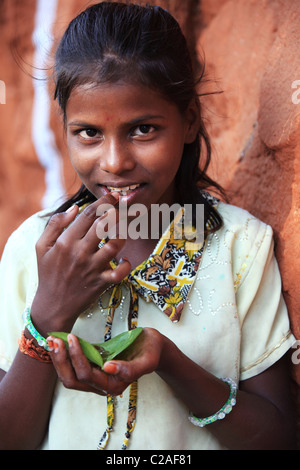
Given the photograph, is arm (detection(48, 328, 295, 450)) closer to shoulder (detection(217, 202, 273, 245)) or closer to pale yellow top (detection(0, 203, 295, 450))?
pale yellow top (detection(0, 203, 295, 450))

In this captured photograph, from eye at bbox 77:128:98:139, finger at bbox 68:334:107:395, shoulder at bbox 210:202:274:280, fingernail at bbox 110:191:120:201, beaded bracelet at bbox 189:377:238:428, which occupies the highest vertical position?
eye at bbox 77:128:98:139

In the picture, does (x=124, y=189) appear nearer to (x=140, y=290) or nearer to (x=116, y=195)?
(x=116, y=195)

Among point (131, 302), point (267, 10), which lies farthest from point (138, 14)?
point (131, 302)

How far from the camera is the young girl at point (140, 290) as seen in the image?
1237 mm

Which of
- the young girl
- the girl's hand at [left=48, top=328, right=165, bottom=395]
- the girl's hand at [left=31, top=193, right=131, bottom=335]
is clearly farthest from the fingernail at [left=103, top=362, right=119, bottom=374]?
the girl's hand at [left=31, top=193, right=131, bottom=335]

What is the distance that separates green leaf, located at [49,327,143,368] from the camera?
1.06m

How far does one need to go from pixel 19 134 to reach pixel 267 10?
1687 mm

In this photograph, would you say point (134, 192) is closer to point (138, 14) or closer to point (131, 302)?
point (131, 302)

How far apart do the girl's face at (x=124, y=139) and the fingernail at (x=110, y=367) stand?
430 mm

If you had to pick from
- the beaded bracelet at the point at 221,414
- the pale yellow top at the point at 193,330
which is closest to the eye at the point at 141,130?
the pale yellow top at the point at 193,330

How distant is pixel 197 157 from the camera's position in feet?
5.28

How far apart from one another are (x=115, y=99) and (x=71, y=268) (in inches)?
15.2

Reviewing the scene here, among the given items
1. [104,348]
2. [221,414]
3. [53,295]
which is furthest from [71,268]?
[221,414]

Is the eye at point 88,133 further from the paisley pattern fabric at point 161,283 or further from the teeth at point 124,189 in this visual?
the paisley pattern fabric at point 161,283
